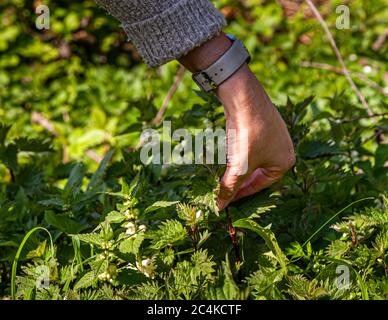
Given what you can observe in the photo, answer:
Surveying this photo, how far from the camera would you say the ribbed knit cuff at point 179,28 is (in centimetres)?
168

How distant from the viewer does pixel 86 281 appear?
5.41 feet

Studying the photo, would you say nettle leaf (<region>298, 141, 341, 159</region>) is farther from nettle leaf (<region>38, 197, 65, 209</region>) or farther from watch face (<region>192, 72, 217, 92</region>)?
nettle leaf (<region>38, 197, 65, 209</region>)

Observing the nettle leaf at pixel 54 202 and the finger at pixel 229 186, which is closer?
the finger at pixel 229 186

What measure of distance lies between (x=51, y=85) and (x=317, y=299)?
13.0 ft

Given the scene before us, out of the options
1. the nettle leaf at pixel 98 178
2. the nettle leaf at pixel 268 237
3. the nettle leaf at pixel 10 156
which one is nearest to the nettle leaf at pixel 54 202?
the nettle leaf at pixel 98 178

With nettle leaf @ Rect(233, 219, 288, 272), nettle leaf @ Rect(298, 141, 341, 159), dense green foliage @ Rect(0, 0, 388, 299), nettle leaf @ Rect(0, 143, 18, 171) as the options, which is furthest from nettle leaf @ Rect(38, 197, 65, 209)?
nettle leaf @ Rect(298, 141, 341, 159)

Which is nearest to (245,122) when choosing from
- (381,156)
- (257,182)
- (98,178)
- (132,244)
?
(257,182)

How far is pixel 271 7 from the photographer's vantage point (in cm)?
534

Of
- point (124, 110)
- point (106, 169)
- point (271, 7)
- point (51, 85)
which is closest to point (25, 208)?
point (106, 169)

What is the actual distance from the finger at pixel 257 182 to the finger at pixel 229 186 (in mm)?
96

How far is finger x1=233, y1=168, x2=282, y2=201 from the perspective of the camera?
5.97 feet

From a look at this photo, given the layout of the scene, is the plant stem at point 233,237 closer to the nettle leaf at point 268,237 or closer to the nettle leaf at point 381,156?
the nettle leaf at point 268,237

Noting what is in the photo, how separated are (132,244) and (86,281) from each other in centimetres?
13

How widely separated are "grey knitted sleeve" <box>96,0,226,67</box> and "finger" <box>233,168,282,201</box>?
36cm
